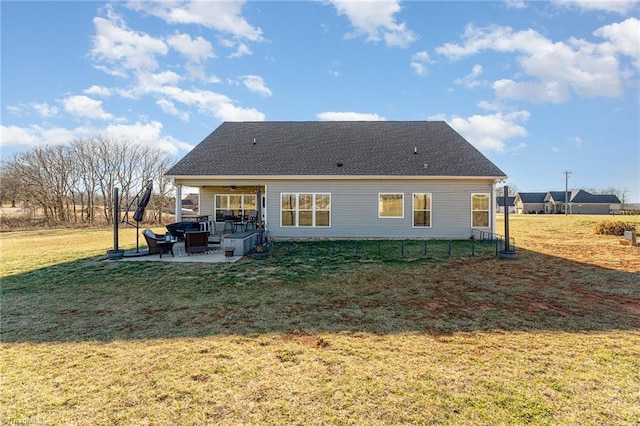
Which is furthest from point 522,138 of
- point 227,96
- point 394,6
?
point 227,96

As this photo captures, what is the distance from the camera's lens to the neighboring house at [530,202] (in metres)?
66.6

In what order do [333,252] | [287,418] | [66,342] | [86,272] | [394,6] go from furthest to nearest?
[394,6], [333,252], [86,272], [66,342], [287,418]

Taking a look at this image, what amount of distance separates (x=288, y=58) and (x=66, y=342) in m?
16.7

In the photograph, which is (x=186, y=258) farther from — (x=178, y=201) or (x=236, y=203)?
(x=236, y=203)

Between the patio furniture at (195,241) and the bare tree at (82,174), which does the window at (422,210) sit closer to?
the patio furniture at (195,241)

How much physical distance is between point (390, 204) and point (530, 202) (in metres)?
71.0

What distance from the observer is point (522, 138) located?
28281 mm

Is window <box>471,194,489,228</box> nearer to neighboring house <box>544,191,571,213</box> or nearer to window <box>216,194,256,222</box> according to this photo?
window <box>216,194,256,222</box>

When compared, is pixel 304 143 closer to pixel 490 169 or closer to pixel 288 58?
pixel 288 58

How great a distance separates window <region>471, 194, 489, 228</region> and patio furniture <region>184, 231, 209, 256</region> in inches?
453

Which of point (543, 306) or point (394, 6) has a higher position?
point (394, 6)

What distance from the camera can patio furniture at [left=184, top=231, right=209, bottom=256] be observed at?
9.73 meters

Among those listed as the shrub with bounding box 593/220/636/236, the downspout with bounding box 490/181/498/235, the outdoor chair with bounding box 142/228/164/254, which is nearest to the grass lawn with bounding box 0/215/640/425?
the outdoor chair with bounding box 142/228/164/254

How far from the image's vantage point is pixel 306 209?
13359 millimetres
